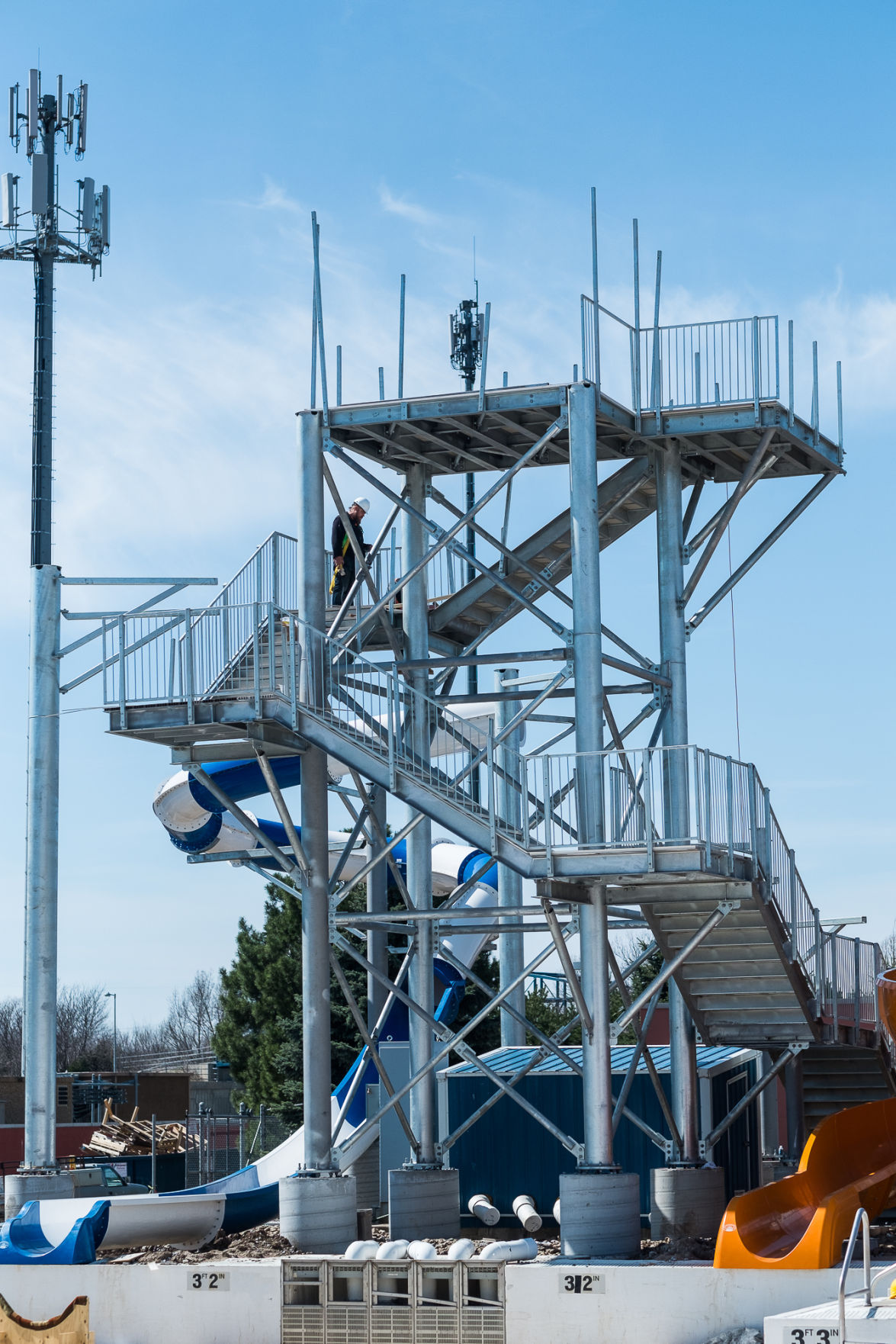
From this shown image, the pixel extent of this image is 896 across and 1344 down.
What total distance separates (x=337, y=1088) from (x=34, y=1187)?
353 inches

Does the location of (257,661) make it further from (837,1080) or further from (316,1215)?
(837,1080)

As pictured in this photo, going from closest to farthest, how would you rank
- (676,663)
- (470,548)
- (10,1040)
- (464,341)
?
(676,663), (470,548), (464,341), (10,1040)

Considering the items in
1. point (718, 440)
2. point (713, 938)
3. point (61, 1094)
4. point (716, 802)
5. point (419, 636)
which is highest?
point (718, 440)

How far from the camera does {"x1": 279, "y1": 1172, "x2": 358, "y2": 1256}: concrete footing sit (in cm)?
2745

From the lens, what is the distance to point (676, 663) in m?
30.1

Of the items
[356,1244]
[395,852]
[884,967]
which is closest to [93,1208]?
[356,1244]

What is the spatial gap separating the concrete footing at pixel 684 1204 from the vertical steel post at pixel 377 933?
521cm

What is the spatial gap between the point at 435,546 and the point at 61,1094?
54425 millimetres

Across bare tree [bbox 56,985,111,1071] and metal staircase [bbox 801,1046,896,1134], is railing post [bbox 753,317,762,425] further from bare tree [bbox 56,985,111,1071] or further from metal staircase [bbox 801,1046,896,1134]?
bare tree [bbox 56,985,111,1071]

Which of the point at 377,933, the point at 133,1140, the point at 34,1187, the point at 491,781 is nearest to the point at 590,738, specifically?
the point at 491,781

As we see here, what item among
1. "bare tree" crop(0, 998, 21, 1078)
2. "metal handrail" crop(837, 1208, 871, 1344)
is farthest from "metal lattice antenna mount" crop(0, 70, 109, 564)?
"bare tree" crop(0, 998, 21, 1078)

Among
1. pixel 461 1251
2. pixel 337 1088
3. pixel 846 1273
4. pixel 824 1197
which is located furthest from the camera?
pixel 337 1088

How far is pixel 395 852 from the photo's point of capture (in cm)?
4419

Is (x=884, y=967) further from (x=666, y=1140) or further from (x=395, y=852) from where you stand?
(x=395, y=852)
